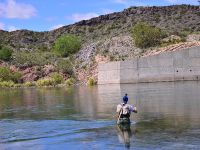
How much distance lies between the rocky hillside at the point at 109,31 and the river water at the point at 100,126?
50.4 metres

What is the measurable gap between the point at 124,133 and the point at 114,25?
369 feet

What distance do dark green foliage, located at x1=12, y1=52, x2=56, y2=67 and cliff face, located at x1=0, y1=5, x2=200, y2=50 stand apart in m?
19.0

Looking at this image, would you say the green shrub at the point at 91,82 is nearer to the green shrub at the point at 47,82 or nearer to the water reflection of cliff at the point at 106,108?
the green shrub at the point at 47,82

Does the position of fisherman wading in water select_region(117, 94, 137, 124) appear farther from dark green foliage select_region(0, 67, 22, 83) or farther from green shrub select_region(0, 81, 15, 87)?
dark green foliage select_region(0, 67, 22, 83)

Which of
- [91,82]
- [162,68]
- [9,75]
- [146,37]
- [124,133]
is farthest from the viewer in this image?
[146,37]

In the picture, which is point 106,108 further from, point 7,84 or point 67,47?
point 67,47

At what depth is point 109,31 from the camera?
131 metres

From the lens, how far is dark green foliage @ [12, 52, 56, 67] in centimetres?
9635

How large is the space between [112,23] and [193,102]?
4122 inches

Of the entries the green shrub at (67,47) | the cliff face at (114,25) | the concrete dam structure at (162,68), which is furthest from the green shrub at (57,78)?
the cliff face at (114,25)

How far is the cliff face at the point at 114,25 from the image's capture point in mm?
129875

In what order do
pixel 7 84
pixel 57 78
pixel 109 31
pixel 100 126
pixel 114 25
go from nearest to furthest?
pixel 100 126 < pixel 57 78 < pixel 7 84 < pixel 109 31 < pixel 114 25

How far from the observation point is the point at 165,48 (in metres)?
82.8

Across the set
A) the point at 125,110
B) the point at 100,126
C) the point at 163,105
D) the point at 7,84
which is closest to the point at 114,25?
the point at 7,84
